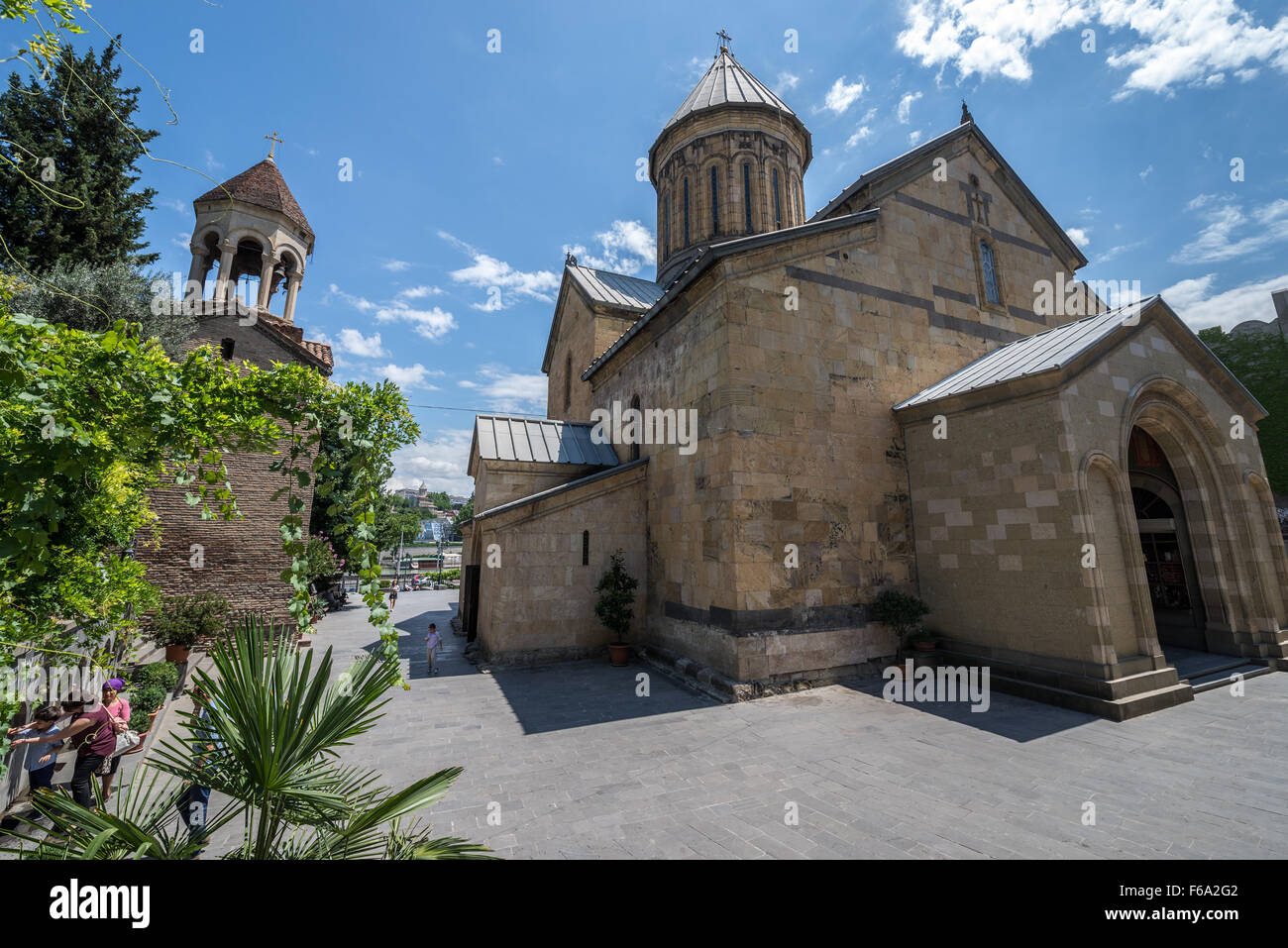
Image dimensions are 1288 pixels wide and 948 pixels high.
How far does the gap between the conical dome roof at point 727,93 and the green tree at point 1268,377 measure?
28975 millimetres

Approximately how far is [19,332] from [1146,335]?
1371cm

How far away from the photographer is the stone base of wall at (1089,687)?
674 cm

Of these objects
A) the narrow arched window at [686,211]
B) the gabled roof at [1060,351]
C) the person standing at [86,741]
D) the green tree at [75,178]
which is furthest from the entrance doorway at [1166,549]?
the green tree at [75,178]

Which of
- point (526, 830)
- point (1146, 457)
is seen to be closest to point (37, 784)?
point (526, 830)

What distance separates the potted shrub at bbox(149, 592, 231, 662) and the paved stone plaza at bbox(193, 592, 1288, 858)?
605 centimetres

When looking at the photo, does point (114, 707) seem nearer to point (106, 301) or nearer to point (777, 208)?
point (106, 301)

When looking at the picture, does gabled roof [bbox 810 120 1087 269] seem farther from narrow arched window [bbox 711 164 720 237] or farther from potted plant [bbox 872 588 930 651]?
potted plant [bbox 872 588 930 651]

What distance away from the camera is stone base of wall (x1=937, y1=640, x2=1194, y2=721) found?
6.74 metres

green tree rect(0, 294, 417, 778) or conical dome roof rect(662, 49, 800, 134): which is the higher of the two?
conical dome roof rect(662, 49, 800, 134)

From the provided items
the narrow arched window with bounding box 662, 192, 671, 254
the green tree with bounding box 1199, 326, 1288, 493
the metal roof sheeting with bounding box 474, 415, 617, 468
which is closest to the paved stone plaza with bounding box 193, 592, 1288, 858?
the metal roof sheeting with bounding box 474, 415, 617, 468

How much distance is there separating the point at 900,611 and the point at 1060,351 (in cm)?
515
